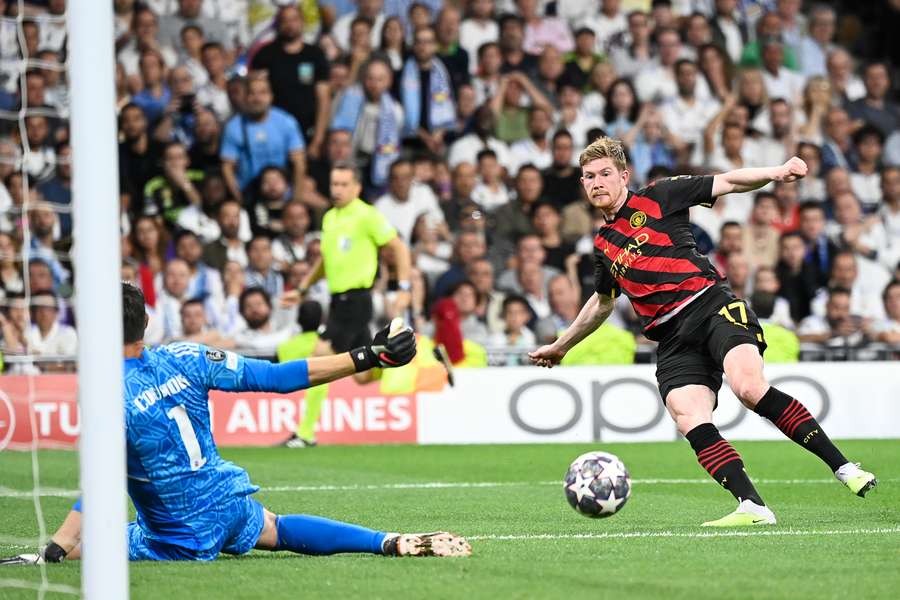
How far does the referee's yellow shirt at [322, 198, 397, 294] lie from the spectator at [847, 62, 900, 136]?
831 centimetres

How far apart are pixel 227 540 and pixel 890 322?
12.2 meters

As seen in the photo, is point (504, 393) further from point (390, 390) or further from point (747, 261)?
point (747, 261)

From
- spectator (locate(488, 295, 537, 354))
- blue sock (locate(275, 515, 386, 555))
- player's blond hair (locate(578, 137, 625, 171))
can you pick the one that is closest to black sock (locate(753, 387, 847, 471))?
player's blond hair (locate(578, 137, 625, 171))

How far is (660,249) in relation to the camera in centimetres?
812

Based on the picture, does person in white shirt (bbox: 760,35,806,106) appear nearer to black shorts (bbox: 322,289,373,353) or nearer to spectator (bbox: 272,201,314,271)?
spectator (bbox: 272,201,314,271)

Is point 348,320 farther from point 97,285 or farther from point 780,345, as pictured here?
point 97,285

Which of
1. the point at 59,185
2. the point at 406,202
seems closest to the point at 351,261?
the point at 406,202

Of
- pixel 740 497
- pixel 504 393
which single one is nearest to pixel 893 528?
pixel 740 497

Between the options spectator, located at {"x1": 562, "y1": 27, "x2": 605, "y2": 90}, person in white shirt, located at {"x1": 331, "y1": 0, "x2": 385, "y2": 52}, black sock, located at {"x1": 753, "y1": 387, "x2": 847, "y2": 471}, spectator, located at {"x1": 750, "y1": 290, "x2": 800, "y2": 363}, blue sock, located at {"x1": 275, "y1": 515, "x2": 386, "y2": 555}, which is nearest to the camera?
blue sock, located at {"x1": 275, "y1": 515, "x2": 386, "y2": 555}

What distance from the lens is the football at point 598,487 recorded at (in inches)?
289

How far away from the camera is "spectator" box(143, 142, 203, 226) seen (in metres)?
17.5

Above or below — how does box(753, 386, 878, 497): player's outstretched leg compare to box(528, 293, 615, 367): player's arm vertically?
below

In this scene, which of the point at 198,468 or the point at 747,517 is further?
the point at 747,517

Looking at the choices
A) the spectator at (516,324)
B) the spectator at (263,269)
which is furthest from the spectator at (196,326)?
the spectator at (516,324)
